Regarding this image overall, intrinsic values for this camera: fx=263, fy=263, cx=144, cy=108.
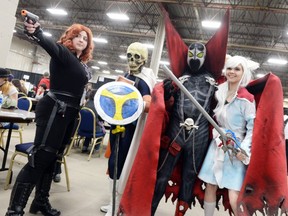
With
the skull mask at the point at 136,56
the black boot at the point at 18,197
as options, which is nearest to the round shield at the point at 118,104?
the skull mask at the point at 136,56

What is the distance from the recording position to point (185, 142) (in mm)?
1682

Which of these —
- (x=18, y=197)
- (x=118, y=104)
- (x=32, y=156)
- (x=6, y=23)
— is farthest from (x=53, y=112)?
(x=6, y=23)

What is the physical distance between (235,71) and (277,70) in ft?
45.8

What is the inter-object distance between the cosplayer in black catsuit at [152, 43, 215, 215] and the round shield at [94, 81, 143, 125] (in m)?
0.23

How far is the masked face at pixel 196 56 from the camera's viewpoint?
1804 mm

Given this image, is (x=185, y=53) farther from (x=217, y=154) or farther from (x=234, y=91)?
(x=217, y=154)

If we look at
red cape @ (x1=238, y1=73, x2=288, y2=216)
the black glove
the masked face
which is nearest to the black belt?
the black glove

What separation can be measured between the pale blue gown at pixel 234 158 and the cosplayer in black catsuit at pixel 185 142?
0.07 metres

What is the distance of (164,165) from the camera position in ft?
5.50

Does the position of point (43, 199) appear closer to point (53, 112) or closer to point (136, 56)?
point (53, 112)

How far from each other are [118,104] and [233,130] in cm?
72

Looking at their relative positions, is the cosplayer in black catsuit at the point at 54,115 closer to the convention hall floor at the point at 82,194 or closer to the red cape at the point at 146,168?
the convention hall floor at the point at 82,194

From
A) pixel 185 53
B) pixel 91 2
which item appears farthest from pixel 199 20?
pixel 185 53

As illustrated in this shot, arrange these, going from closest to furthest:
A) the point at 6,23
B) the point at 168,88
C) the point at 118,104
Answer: the point at 118,104 < the point at 168,88 < the point at 6,23
